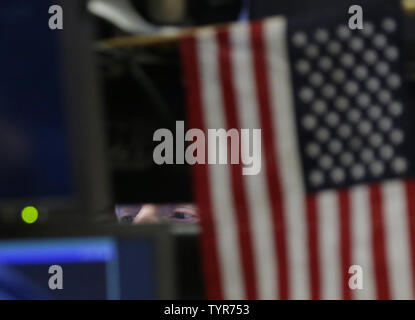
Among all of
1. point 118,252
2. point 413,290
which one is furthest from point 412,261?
point 118,252

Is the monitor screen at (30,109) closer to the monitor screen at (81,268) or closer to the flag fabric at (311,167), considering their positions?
the monitor screen at (81,268)

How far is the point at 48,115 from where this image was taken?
73 centimetres

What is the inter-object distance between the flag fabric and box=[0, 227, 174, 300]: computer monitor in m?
0.38

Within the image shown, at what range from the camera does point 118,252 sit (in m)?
0.74

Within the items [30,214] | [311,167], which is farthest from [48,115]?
[311,167]

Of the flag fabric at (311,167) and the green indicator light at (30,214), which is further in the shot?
the flag fabric at (311,167)

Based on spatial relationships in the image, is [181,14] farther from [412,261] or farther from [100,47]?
[412,261]

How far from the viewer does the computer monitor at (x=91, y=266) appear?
2.42 ft

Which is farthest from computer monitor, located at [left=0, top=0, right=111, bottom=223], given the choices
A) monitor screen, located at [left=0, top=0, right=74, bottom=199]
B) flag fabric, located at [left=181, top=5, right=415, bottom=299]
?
flag fabric, located at [left=181, top=5, right=415, bottom=299]

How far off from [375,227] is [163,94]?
57 cm

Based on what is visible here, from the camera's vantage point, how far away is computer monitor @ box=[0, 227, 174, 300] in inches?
29.0

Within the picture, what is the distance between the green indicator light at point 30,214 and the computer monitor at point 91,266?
24mm

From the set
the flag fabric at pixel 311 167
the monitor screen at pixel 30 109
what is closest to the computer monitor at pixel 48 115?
the monitor screen at pixel 30 109

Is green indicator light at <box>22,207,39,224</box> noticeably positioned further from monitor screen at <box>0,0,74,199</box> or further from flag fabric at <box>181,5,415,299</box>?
flag fabric at <box>181,5,415,299</box>
